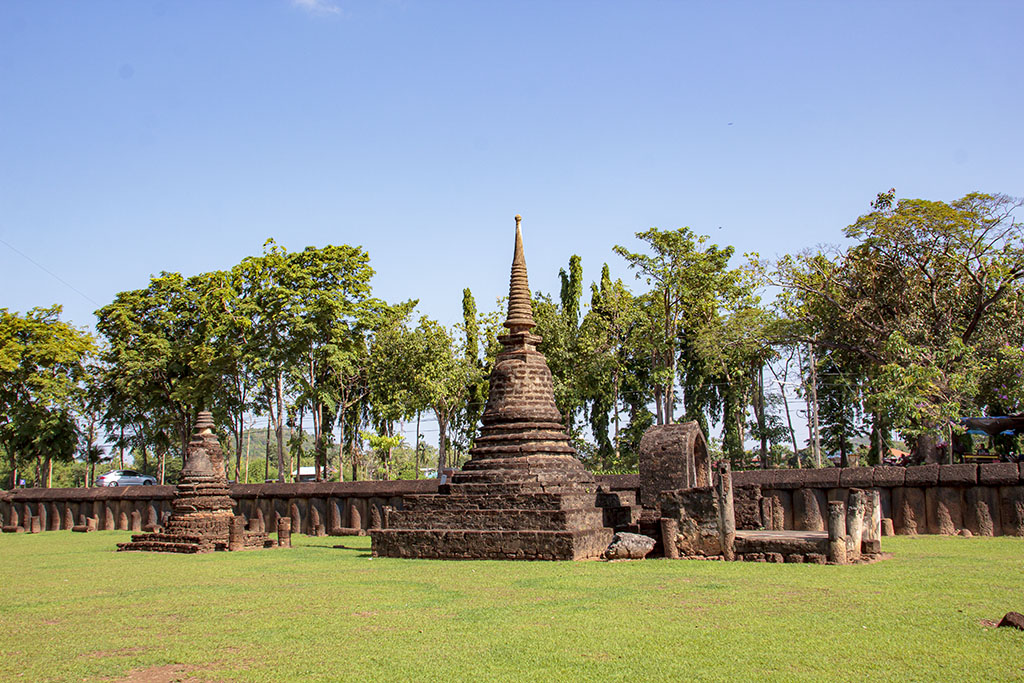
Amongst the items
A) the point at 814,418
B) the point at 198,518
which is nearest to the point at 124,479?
the point at 198,518

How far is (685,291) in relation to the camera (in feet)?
112

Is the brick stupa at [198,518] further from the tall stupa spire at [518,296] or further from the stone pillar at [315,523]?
the tall stupa spire at [518,296]

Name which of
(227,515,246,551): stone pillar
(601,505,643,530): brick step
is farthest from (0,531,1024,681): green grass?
(227,515,246,551): stone pillar

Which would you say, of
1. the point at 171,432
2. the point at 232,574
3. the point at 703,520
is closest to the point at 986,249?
the point at 703,520

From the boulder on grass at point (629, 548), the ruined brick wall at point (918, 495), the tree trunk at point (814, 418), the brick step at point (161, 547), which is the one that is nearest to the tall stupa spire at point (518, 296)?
the boulder on grass at point (629, 548)

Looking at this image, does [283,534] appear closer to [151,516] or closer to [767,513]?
[151,516]

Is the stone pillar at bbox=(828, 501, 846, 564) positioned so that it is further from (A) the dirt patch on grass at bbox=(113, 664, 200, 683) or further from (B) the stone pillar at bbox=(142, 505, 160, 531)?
(B) the stone pillar at bbox=(142, 505, 160, 531)

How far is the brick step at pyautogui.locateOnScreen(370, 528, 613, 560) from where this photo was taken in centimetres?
1430

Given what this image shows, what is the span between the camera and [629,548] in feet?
46.8

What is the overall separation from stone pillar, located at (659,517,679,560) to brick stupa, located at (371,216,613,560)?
1.39 meters

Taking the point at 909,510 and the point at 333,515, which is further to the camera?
the point at 333,515

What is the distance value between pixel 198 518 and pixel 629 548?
33.6ft

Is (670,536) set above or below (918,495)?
below

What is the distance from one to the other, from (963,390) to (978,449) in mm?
6344
